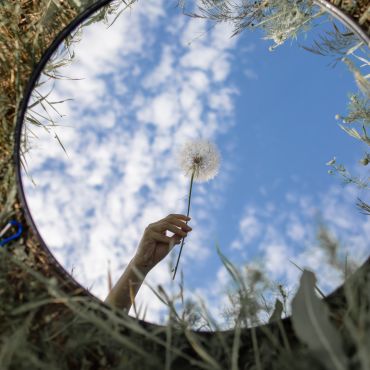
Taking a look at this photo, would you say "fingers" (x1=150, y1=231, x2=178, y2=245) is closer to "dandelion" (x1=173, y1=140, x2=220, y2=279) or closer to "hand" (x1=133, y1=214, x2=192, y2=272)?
"hand" (x1=133, y1=214, x2=192, y2=272)

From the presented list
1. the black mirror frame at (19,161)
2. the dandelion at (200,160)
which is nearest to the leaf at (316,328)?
the black mirror frame at (19,161)

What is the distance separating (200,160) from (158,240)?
17 centimetres

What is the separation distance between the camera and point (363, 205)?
1.92ft

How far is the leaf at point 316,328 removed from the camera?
216 mm

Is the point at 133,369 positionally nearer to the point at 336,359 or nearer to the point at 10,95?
the point at 336,359

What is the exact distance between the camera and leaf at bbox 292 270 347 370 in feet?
0.71

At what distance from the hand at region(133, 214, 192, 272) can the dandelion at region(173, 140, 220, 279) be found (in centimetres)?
11

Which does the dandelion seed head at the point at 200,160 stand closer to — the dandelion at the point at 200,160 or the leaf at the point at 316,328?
the dandelion at the point at 200,160

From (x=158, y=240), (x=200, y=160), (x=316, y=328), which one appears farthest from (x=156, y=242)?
(x=316, y=328)

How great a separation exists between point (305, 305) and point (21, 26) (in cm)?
45

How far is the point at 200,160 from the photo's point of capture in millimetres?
709

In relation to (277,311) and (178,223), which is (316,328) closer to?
(277,311)

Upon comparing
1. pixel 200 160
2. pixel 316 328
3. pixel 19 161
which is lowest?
A: pixel 316 328

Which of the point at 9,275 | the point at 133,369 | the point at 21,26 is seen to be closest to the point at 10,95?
the point at 21,26
